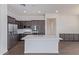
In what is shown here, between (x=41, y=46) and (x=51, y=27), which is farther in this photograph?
(x=51, y=27)

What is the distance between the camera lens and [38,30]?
1130 centimetres

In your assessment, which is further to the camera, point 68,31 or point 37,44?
point 68,31

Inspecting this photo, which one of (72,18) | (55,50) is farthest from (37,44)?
(72,18)

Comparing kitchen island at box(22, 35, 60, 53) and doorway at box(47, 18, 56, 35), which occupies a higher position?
doorway at box(47, 18, 56, 35)

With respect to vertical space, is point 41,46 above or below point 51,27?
below

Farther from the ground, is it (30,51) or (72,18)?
(72,18)

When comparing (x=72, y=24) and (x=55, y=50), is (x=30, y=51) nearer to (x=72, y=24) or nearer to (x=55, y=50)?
(x=55, y=50)

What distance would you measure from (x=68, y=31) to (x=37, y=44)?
19.6 ft

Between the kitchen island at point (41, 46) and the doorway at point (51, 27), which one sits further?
the doorway at point (51, 27)

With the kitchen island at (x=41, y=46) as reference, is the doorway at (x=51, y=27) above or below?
above

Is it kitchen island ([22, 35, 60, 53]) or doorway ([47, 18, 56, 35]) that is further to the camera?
doorway ([47, 18, 56, 35])
